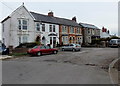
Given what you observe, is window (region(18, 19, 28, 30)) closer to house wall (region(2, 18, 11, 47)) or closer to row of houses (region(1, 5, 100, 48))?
row of houses (region(1, 5, 100, 48))

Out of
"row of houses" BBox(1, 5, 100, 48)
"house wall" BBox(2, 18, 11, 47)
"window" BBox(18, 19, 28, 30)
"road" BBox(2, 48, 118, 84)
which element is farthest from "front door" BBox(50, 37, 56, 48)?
"road" BBox(2, 48, 118, 84)

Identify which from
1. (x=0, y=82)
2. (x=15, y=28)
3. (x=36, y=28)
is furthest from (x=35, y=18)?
(x=0, y=82)

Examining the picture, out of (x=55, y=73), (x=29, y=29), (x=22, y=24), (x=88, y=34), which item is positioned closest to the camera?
(x=55, y=73)

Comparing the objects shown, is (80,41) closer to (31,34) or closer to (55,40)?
(55,40)

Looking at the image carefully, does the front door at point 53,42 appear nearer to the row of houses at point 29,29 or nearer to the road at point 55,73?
the row of houses at point 29,29

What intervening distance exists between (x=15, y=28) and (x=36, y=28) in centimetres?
432

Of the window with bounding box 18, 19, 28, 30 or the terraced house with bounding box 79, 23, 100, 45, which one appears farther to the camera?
the terraced house with bounding box 79, 23, 100, 45

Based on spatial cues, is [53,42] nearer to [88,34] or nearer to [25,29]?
[25,29]

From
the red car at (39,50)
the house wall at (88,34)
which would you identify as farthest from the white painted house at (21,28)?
the house wall at (88,34)

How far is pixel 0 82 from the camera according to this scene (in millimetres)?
7598

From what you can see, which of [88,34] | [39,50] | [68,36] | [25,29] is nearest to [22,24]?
[25,29]

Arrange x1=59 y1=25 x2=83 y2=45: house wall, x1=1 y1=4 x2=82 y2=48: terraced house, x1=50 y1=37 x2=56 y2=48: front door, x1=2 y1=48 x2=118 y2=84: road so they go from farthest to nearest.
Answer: x1=59 y1=25 x2=83 y2=45: house wall → x1=50 y1=37 x2=56 y2=48: front door → x1=1 y1=4 x2=82 y2=48: terraced house → x1=2 y1=48 x2=118 y2=84: road

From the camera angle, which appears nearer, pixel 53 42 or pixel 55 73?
pixel 55 73

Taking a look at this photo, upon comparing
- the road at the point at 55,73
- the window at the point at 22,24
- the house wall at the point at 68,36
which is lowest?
the road at the point at 55,73
